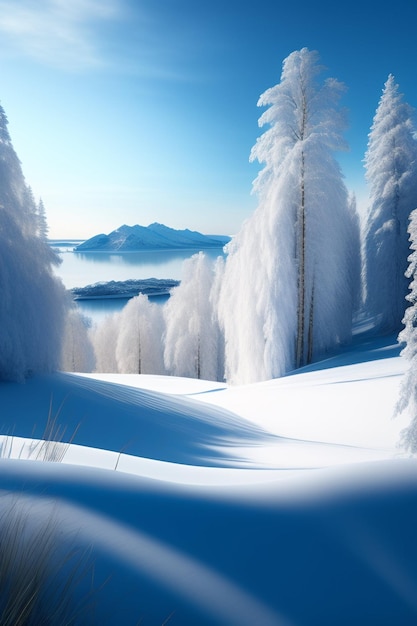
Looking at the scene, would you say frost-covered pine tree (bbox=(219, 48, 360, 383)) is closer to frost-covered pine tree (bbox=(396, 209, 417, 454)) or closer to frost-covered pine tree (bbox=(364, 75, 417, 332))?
frost-covered pine tree (bbox=(364, 75, 417, 332))

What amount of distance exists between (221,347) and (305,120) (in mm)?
11949

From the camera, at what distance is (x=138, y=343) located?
22.0 meters

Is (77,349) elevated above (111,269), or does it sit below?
below

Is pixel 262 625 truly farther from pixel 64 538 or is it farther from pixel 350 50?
pixel 350 50

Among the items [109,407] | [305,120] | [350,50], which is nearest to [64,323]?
[109,407]

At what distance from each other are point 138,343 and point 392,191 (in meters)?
15.3

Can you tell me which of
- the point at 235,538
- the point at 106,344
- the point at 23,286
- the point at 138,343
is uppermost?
the point at 23,286

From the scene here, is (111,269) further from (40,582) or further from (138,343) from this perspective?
(40,582)

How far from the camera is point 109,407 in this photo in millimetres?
4969

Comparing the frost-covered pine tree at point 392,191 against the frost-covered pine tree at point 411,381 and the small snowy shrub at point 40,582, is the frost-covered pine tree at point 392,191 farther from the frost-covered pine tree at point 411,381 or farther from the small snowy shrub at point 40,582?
the small snowy shrub at point 40,582

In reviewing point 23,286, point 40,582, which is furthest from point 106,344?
point 40,582

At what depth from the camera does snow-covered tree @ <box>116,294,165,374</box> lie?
72.0 ft

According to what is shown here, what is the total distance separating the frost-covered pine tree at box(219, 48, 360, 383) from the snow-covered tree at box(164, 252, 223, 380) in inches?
287

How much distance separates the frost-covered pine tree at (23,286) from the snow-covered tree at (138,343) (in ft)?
53.1
